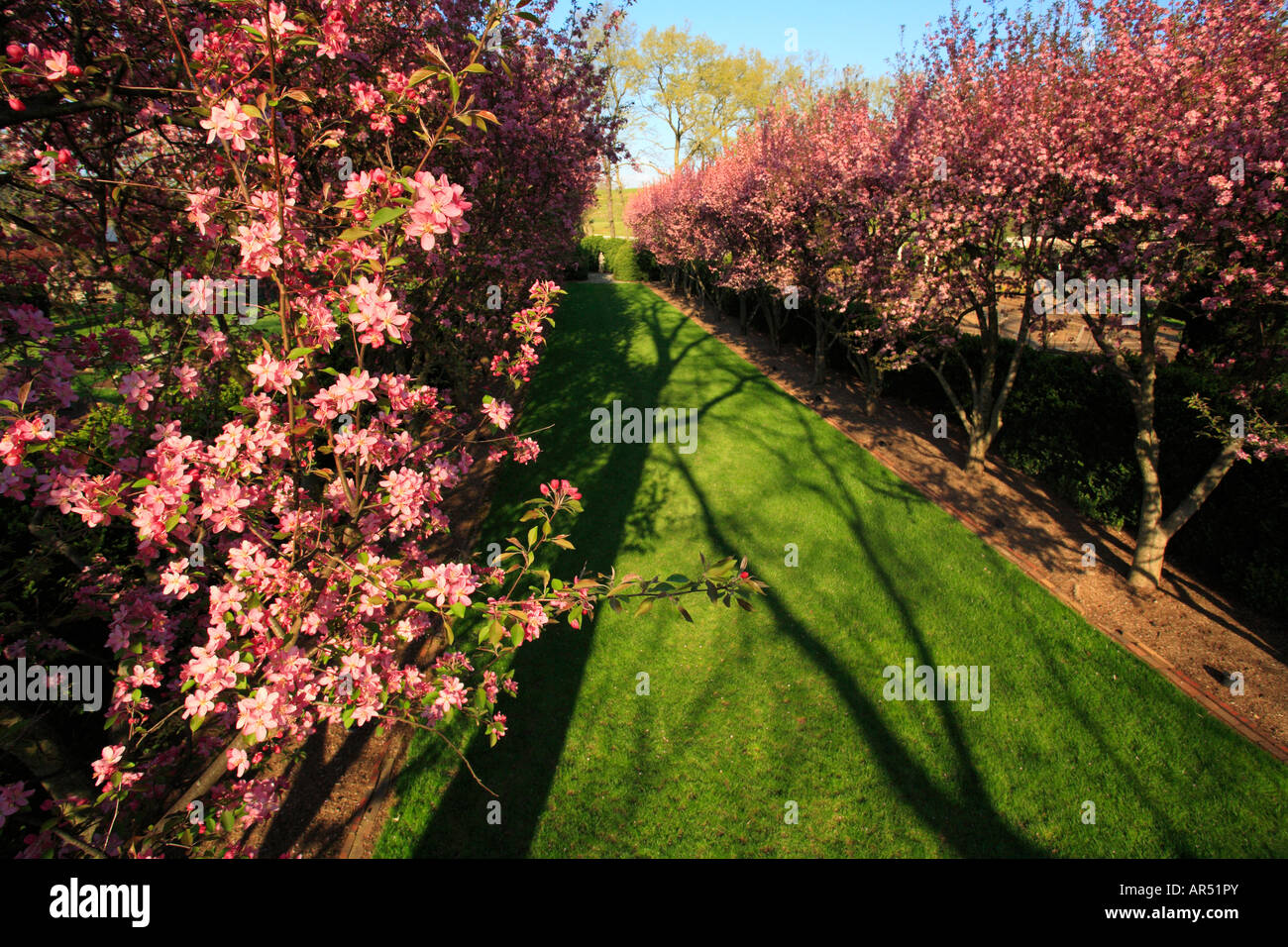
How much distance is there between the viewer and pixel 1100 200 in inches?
244

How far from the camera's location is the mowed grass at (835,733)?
4176mm

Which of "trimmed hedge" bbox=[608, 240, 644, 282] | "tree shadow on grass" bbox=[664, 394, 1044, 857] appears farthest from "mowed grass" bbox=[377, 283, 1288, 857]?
"trimmed hedge" bbox=[608, 240, 644, 282]

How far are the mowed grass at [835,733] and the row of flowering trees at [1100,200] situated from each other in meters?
2.41

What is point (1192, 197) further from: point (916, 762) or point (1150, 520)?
point (916, 762)

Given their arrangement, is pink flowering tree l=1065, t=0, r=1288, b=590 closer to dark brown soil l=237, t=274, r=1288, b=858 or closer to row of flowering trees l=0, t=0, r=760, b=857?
dark brown soil l=237, t=274, r=1288, b=858

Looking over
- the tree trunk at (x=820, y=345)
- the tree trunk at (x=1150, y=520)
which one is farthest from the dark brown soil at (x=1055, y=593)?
the tree trunk at (x=820, y=345)

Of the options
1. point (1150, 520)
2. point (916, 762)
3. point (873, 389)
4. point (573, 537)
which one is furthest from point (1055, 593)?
point (573, 537)

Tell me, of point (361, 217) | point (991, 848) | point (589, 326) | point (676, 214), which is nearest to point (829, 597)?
point (991, 848)

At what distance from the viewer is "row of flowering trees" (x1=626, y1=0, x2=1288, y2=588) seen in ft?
16.4

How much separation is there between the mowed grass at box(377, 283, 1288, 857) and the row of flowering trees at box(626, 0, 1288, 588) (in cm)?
241

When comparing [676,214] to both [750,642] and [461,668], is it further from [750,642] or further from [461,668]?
[461,668]

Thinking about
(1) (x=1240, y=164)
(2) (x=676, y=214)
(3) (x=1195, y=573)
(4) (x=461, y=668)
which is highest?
(2) (x=676, y=214)

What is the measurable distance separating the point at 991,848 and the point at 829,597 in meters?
2.98

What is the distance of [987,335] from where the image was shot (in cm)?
897
